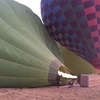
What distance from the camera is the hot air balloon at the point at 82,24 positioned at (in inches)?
284

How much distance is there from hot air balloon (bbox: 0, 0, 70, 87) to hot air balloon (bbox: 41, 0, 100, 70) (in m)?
1.63

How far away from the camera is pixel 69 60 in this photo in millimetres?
8328

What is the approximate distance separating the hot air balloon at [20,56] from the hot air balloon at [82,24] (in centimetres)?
163

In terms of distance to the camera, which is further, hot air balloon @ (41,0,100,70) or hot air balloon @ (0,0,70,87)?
hot air balloon @ (41,0,100,70)

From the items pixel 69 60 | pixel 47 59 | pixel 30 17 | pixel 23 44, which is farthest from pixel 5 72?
pixel 69 60

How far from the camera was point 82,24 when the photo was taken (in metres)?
7.20

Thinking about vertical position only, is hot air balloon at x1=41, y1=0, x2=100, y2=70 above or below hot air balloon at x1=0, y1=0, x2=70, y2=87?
above

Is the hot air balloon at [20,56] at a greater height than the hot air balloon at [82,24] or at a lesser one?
lesser

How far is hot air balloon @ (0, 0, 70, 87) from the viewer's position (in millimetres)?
4680

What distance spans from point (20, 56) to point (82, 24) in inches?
119

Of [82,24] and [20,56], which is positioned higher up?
[82,24]

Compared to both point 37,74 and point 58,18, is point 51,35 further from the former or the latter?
point 37,74

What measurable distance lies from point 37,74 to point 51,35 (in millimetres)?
2878

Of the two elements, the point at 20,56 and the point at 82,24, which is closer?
the point at 20,56
